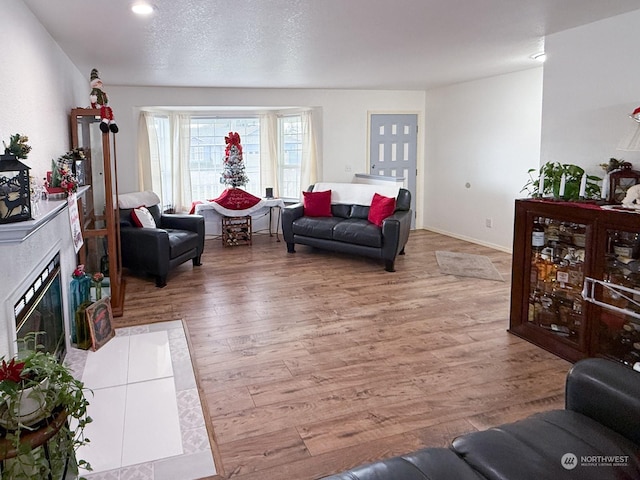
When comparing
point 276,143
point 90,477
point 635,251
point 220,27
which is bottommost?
point 90,477

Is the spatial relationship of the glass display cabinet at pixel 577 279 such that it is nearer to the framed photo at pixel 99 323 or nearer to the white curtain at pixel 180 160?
the framed photo at pixel 99 323

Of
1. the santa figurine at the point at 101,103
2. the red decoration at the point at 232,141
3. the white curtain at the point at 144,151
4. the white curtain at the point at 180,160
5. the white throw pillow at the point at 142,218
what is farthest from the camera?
the white curtain at the point at 180,160

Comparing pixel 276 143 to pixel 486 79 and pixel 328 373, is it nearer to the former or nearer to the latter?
pixel 486 79

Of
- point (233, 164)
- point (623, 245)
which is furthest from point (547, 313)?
point (233, 164)

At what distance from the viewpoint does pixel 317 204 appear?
6.80 m

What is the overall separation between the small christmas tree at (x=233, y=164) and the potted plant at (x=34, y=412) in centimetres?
601

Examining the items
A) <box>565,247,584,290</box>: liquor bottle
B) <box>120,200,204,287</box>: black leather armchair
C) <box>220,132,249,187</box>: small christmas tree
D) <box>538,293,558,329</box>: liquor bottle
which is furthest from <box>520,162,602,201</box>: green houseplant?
<box>220,132,249,187</box>: small christmas tree

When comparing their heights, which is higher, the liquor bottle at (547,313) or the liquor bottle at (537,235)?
the liquor bottle at (537,235)

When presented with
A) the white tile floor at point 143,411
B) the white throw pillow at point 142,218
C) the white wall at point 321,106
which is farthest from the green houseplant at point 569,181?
the white wall at point 321,106

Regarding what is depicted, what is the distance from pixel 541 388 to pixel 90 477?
248 centimetres

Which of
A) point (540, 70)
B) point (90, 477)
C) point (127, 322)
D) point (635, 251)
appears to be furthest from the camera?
point (540, 70)

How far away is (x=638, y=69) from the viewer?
3271 mm

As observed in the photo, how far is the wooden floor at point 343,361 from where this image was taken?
99.7 inches

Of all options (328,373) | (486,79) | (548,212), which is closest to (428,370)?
(328,373)
